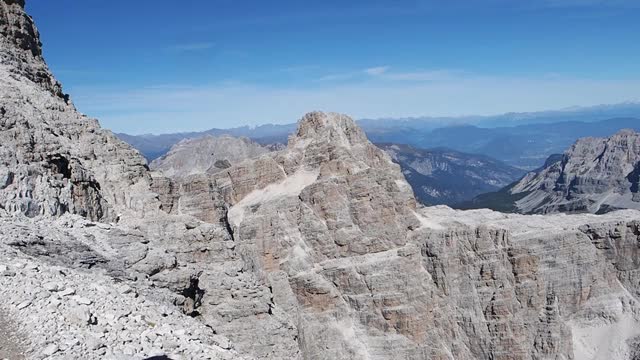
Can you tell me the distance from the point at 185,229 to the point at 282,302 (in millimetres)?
33724

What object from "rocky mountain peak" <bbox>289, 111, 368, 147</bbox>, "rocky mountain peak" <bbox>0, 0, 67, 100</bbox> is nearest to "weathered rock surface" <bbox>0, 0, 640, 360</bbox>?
"rocky mountain peak" <bbox>289, 111, 368, 147</bbox>

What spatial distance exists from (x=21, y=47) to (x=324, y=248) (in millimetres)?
45287

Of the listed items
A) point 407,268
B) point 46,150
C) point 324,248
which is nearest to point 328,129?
point 324,248

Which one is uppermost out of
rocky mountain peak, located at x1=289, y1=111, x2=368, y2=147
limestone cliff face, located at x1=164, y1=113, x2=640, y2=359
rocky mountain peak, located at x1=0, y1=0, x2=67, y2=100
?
rocky mountain peak, located at x1=0, y1=0, x2=67, y2=100

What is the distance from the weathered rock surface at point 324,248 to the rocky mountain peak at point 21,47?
83 cm

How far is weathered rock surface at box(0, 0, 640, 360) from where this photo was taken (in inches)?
1438

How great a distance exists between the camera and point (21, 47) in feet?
171

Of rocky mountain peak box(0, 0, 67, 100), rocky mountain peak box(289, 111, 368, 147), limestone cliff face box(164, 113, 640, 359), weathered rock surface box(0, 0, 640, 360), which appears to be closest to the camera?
weathered rock surface box(0, 0, 640, 360)

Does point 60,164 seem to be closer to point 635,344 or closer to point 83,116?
point 83,116

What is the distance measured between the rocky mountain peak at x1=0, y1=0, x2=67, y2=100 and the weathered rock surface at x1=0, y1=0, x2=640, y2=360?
0.83 meters

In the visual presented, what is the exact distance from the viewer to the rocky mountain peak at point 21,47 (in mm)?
49000

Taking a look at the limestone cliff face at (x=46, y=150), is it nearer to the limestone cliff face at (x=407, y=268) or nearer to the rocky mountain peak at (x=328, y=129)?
the limestone cliff face at (x=407, y=268)

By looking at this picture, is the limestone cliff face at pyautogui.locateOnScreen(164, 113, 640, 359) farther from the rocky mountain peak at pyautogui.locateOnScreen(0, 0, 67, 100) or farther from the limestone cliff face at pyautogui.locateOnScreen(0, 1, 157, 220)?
the rocky mountain peak at pyautogui.locateOnScreen(0, 0, 67, 100)

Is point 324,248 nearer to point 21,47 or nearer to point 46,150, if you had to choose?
point 21,47
